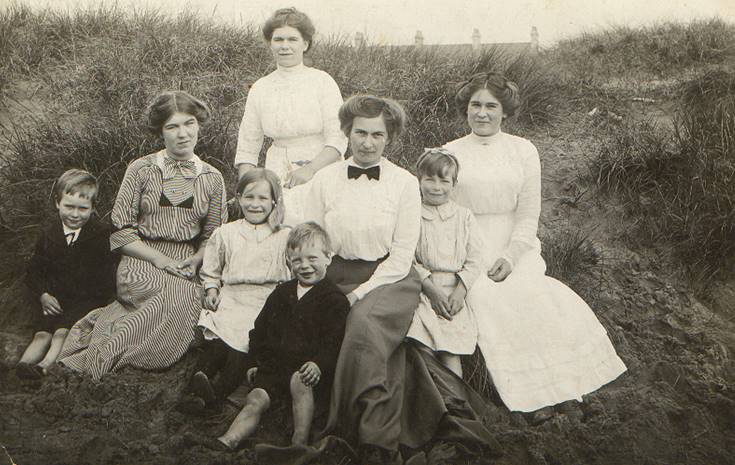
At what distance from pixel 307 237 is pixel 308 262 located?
0.11 metres

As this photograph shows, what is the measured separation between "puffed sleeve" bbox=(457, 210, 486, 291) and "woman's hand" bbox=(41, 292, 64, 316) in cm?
218

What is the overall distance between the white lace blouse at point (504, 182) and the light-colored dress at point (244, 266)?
1086 mm

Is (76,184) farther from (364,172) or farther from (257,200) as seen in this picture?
(364,172)

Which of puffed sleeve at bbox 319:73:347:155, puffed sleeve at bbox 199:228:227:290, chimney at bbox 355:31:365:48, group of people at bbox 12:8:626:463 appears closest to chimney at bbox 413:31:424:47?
chimney at bbox 355:31:365:48

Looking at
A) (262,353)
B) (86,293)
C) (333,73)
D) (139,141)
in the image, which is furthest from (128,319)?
(333,73)

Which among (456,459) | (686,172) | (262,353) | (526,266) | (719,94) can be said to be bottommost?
(456,459)

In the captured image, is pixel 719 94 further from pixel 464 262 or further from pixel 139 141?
pixel 139 141

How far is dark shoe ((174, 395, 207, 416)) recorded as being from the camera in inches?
121

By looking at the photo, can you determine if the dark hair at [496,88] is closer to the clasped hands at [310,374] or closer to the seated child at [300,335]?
the seated child at [300,335]

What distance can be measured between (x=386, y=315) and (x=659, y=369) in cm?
166

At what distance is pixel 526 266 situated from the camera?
3.59m

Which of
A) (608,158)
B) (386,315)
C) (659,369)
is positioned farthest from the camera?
(608,158)

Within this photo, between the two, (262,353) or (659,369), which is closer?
(262,353)

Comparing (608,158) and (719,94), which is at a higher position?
(719,94)
